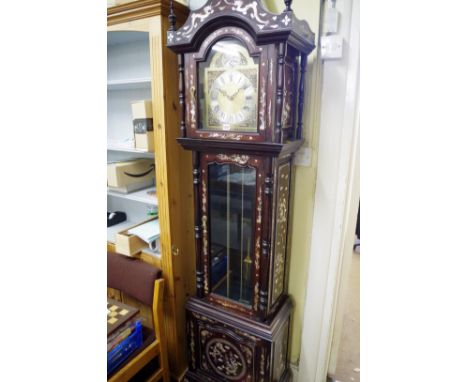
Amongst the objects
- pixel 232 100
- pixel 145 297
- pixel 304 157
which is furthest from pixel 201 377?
pixel 232 100

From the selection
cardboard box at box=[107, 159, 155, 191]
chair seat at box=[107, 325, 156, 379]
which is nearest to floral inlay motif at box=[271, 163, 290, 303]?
chair seat at box=[107, 325, 156, 379]

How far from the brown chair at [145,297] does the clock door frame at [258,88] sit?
0.77 meters

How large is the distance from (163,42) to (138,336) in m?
1.34

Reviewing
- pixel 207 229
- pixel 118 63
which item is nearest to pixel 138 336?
pixel 207 229

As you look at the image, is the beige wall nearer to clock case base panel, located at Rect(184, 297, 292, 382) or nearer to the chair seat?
clock case base panel, located at Rect(184, 297, 292, 382)

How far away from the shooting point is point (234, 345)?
1253mm

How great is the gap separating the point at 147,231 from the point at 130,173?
0.36 meters
